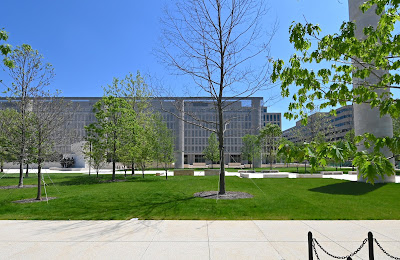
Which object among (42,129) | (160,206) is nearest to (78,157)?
(42,129)

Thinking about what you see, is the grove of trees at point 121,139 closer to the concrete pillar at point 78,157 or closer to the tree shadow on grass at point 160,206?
the tree shadow on grass at point 160,206

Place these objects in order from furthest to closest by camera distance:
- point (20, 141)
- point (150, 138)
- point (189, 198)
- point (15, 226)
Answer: point (150, 138), point (20, 141), point (189, 198), point (15, 226)

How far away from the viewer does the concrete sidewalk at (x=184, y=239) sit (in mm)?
5891

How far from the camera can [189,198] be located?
→ 518 inches

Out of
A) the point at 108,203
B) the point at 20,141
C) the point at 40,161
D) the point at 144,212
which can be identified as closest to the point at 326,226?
the point at 144,212

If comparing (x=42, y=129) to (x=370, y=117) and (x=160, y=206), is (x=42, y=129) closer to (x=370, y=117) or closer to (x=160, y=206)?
(x=160, y=206)

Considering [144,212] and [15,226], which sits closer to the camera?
[15,226]

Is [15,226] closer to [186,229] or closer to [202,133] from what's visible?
[186,229]

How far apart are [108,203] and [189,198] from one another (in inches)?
154

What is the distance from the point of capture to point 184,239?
6.93 metres

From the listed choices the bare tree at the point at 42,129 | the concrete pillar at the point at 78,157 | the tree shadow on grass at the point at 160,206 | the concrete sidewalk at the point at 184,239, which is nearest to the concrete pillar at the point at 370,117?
the concrete sidewalk at the point at 184,239

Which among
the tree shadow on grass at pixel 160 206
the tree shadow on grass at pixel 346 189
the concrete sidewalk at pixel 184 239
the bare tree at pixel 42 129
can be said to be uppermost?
the bare tree at pixel 42 129

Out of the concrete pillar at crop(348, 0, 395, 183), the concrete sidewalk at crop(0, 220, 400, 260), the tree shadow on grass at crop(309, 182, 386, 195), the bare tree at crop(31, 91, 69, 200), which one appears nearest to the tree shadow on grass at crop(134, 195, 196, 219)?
the concrete sidewalk at crop(0, 220, 400, 260)

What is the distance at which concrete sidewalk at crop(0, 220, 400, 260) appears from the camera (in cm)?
589
